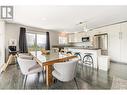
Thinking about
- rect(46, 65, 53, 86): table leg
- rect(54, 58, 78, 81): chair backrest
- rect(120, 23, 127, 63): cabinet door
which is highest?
rect(120, 23, 127, 63): cabinet door

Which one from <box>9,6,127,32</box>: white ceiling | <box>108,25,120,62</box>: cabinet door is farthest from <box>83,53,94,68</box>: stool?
<box>108,25,120,62</box>: cabinet door

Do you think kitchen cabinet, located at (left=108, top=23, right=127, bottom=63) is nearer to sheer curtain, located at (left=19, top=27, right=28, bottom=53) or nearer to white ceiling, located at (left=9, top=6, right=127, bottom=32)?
white ceiling, located at (left=9, top=6, right=127, bottom=32)

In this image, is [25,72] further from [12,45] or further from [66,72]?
[12,45]

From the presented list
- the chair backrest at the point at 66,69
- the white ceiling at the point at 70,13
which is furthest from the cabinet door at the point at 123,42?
the chair backrest at the point at 66,69

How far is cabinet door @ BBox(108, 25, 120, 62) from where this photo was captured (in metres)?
5.45

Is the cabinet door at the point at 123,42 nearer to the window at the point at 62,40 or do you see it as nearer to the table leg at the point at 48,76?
the table leg at the point at 48,76

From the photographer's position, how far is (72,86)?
8.35 feet

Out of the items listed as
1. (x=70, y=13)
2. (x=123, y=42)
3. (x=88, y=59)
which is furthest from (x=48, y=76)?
(x=123, y=42)

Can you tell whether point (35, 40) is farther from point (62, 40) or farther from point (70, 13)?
point (70, 13)

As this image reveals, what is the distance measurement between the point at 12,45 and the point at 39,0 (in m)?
4.91

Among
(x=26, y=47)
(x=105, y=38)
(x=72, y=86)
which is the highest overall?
(x=105, y=38)

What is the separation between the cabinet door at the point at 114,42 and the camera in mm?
5450
